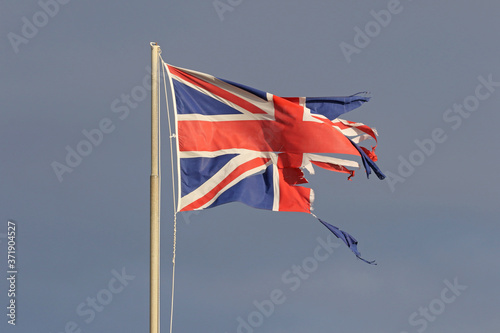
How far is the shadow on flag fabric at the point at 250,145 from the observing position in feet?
83.0

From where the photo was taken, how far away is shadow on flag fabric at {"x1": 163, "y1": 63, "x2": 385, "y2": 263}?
25.3 m

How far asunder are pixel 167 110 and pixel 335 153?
4.80m

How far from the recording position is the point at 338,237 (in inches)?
1017

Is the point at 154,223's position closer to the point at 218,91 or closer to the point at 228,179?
the point at 228,179

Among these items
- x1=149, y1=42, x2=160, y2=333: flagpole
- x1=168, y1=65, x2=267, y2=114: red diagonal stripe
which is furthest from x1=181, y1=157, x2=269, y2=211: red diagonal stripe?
x1=149, y1=42, x2=160, y2=333: flagpole

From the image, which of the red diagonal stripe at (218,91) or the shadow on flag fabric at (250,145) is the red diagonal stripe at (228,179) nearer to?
the shadow on flag fabric at (250,145)

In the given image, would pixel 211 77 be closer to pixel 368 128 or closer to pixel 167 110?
pixel 167 110

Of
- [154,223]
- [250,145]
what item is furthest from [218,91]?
[154,223]

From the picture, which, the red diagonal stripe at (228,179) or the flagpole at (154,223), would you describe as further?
the red diagonal stripe at (228,179)

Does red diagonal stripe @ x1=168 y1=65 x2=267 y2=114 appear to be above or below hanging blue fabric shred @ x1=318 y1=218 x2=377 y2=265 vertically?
above

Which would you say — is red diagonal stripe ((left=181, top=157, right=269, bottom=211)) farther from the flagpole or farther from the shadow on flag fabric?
the flagpole

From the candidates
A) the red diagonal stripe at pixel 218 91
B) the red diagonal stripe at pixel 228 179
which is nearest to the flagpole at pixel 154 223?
the red diagonal stripe at pixel 228 179

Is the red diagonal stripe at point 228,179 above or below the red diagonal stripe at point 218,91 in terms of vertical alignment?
below

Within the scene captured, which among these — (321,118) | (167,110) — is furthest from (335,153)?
(167,110)
